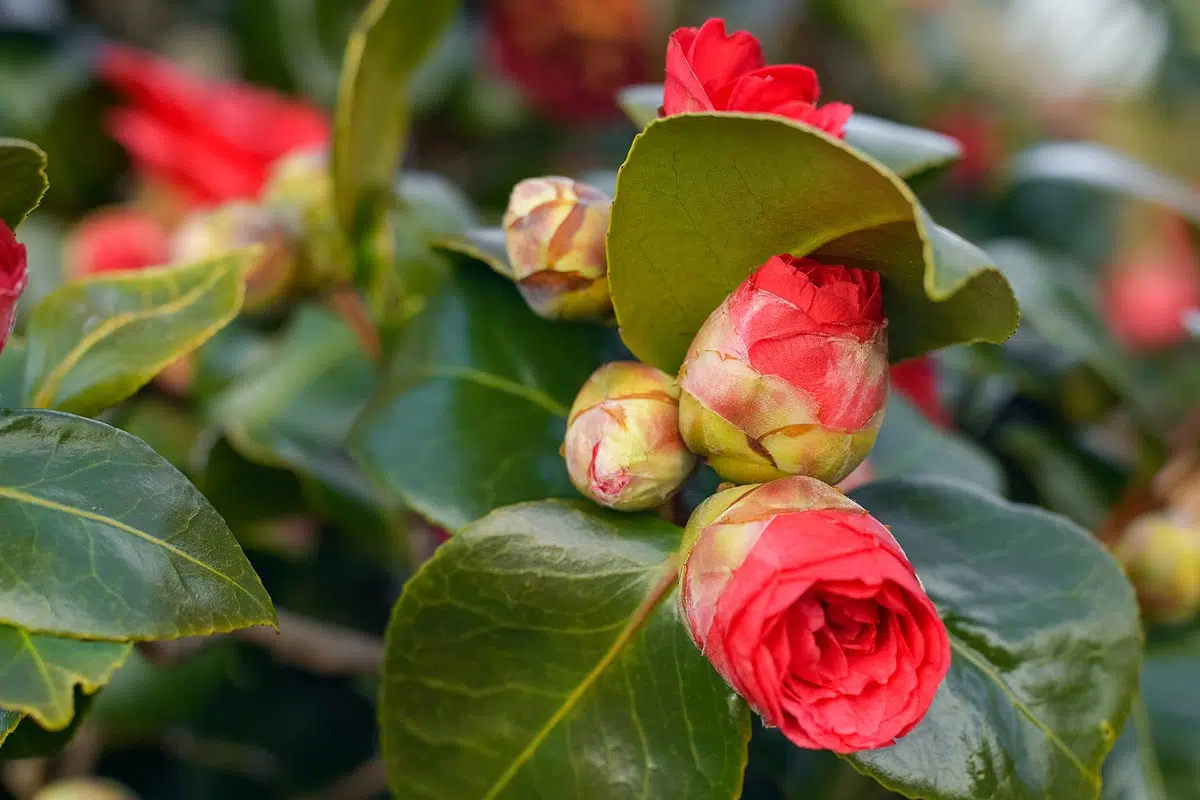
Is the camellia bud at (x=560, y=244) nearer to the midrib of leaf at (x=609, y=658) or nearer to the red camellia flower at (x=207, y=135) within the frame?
the midrib of leaf at (x=609, y=658)

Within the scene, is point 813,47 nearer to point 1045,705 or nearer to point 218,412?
point 218,412

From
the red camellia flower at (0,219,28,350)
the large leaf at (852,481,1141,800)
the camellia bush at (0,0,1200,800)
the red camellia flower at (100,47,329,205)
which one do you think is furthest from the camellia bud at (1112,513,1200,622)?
the red camellia flower at (100,47,329,205)

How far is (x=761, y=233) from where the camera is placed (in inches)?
17.8

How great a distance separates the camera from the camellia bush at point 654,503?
16.0 inches

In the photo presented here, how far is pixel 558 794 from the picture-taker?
1.68ft

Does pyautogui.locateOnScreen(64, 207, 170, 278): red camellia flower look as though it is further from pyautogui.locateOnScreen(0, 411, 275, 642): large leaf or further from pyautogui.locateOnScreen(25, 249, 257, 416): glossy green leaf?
pyautogui.locateOnScreen(0, 411, 275, 642): large leaf

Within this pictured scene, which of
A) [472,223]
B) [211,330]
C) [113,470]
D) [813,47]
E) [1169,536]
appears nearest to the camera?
[113,470]

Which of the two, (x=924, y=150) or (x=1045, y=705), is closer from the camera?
(x=1045, y=705)

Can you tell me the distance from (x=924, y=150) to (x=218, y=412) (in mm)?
679

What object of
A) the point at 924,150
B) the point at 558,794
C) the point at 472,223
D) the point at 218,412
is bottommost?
the point at 218,412

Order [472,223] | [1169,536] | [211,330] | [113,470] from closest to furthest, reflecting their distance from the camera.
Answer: [113,470] < [211,330] < [1169,536] < [472,223]

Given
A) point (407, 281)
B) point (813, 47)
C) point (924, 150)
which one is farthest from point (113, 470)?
point (813, 47)

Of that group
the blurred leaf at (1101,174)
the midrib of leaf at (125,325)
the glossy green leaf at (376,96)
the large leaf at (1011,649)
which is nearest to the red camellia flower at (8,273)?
the midrib of leaf at (125,325)

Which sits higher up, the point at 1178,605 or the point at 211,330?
the point at 211,330
